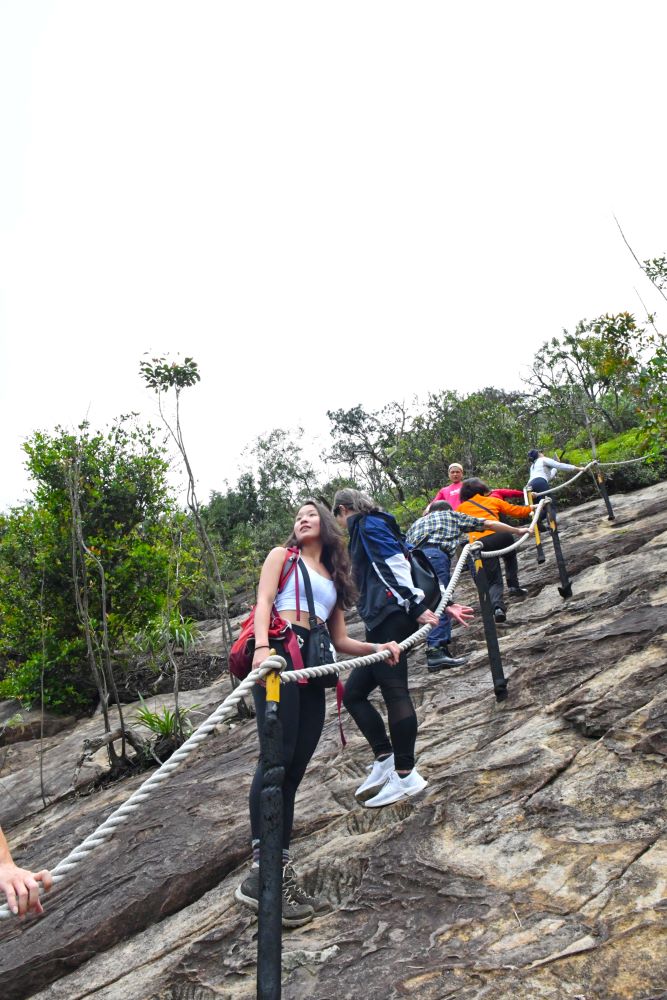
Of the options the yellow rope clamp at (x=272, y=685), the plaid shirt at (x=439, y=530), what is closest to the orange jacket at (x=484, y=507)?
the plaid shirt at (x=439, y=530)

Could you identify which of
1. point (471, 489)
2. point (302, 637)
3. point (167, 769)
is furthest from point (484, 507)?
point (167, 769)

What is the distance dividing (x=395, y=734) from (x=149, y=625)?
342 inches

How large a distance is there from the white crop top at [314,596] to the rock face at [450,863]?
1146 mm

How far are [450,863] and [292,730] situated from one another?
2.89 feet

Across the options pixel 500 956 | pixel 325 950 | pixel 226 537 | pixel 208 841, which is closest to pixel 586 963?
pixel 500 956

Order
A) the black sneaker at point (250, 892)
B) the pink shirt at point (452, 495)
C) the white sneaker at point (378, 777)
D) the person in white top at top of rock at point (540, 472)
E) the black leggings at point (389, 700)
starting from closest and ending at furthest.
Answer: the black sneaker at point (250, 892) → the black leggings at point (389, 700) → the white sneaker at point (378, 777) → the pink shirt at point (452, 495) → the person in white top at top of rock at point (540, 472)

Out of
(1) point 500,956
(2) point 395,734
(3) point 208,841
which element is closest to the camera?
(1) point 500,956

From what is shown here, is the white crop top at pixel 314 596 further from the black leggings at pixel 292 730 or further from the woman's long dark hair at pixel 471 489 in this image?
the woman's long dark hair at pixel 471 489

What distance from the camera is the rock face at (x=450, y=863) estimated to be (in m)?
2.35

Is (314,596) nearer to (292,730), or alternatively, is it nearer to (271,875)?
(292,730)

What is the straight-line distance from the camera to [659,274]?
16875mm

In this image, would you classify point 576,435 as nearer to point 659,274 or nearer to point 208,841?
point 659,274

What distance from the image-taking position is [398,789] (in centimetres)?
371

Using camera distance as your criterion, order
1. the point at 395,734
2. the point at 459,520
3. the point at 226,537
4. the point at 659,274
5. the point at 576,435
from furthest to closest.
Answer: the point at 226,537, the point at 576,435, the point at 659,274, the point at 459,520, the point at 395,734
